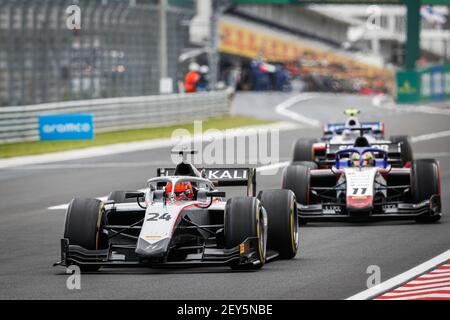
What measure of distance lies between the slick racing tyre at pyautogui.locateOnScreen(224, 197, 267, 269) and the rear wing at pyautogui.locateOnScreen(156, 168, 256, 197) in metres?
1.84

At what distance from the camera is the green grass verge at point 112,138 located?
1288 inches

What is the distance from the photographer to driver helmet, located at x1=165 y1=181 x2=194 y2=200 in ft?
43.0

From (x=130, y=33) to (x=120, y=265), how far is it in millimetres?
34091

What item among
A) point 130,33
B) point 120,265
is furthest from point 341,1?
point 120,265

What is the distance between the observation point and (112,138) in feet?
121

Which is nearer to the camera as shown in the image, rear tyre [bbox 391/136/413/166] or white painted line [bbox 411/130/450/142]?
rear tyre [bbox 391/136/413/166]

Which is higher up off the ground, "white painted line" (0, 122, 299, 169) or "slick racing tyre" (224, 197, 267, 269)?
"slick racing tyre" (224, 197, 267, 269)

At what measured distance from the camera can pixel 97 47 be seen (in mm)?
43656

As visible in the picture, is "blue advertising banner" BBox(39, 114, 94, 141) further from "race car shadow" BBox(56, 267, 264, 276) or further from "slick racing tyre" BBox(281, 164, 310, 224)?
"race car shadow" BBox(56, 267, 264, 276)

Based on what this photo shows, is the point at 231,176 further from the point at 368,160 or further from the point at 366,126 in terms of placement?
the point at 366,126

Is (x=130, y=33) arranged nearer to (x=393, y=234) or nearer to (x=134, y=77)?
(x=134, y=77)

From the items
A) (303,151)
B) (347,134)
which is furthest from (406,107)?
(347,134)

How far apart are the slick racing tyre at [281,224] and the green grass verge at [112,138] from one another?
722 inches

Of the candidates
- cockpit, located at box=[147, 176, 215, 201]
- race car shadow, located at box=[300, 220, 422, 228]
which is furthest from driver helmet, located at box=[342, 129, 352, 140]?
cockpit, located at box=[147, 176, 215, 201]
